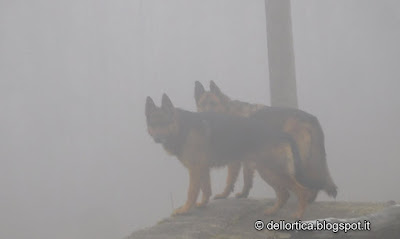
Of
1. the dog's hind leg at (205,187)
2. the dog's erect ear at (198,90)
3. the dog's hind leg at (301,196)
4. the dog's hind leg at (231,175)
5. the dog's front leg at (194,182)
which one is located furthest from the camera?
the dog's erect ear at (198,90)

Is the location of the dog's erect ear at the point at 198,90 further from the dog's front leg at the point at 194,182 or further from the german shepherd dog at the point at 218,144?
the dog's front leg at the point at 194,182

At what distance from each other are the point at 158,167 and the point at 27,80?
527 inches

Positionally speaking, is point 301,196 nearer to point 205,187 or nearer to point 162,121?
point 205,187

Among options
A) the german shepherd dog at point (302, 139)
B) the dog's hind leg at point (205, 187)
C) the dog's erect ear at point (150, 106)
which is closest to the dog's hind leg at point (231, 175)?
the german shepherd dog at point (302, 139)

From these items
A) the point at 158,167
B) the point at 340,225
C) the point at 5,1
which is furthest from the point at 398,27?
the point at 5,1

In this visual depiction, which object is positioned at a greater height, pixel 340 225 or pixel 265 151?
pixel 265 151

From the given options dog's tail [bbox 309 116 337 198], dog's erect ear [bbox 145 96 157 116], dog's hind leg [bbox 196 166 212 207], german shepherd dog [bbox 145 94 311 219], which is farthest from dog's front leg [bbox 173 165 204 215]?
dog's tail [bbox 309 116 337 198]

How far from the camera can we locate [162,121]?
17.6 ft

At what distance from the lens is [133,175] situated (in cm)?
2314

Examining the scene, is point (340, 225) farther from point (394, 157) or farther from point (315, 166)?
point (394, 157)

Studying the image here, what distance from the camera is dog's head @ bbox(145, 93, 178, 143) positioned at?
5344mm

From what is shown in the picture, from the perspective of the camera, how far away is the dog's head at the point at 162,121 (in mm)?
5344

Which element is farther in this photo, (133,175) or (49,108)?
(49,108)

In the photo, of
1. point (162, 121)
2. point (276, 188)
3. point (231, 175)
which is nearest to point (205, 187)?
point (231, 175)
